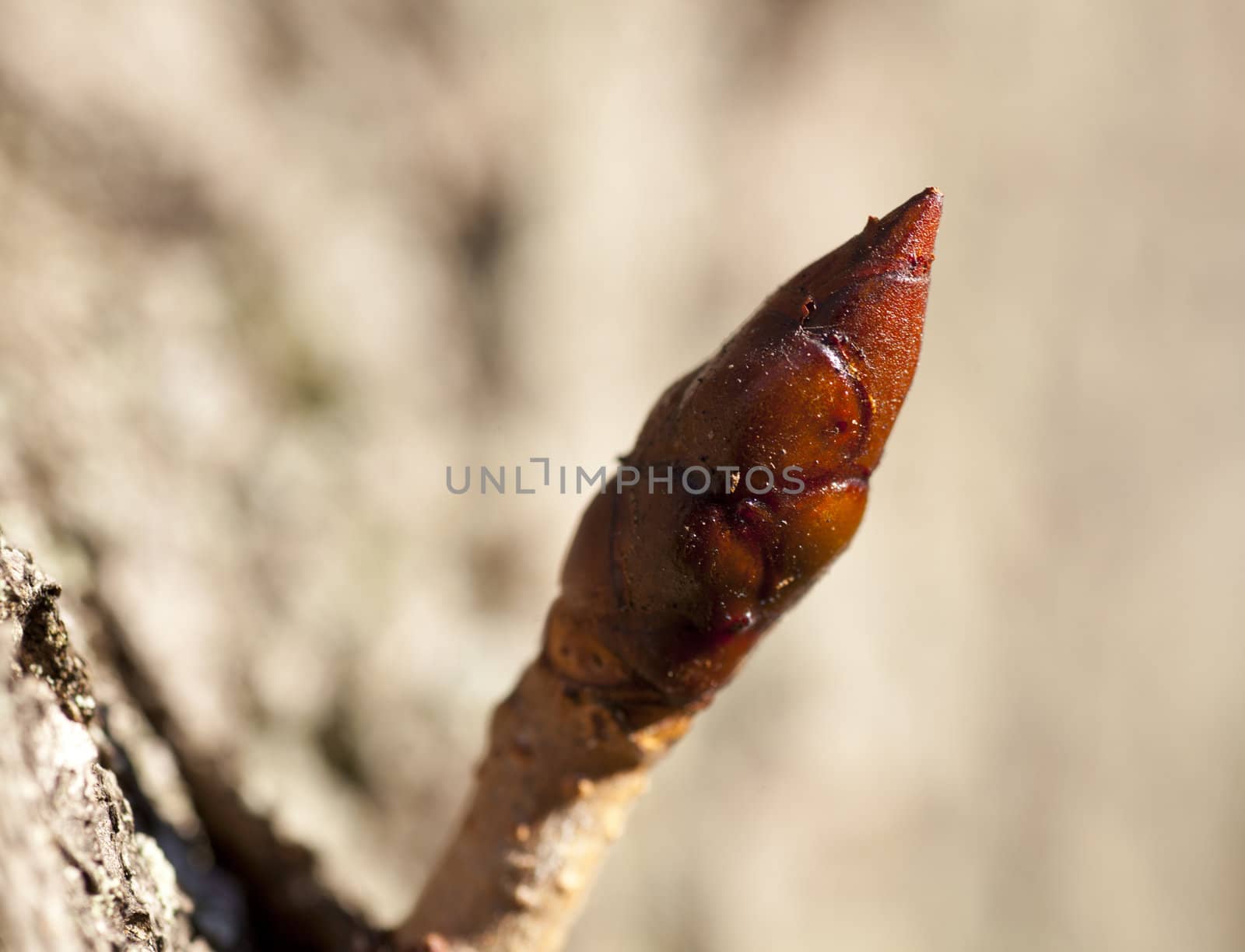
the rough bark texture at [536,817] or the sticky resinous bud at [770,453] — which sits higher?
the sticky resinous bud at [770,453]

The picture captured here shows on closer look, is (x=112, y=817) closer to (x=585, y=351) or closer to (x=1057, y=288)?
(x=585, y=351)

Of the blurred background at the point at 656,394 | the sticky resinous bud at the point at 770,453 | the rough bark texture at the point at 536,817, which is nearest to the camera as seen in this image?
the sticky resinous bud at the point at 770,453

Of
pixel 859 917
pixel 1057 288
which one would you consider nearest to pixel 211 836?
pixel 859 917

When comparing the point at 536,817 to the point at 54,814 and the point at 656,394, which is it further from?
the point at 656,394

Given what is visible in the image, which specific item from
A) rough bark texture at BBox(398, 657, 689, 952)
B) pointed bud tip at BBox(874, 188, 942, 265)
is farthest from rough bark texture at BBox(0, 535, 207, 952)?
pointed bud tip at BBox(874, 188, 942, 265)

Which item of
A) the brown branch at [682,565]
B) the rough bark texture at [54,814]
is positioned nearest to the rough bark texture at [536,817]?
the brown branch at [682,565]

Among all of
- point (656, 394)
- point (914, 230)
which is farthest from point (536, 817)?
point (656, 394)

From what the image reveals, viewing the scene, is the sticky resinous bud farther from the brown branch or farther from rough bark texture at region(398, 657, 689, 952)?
rough bark texture at region(398, 657, 689, 952)

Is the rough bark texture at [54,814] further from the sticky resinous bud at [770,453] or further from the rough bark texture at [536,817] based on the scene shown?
the sticky resinous bud at [770,453]
